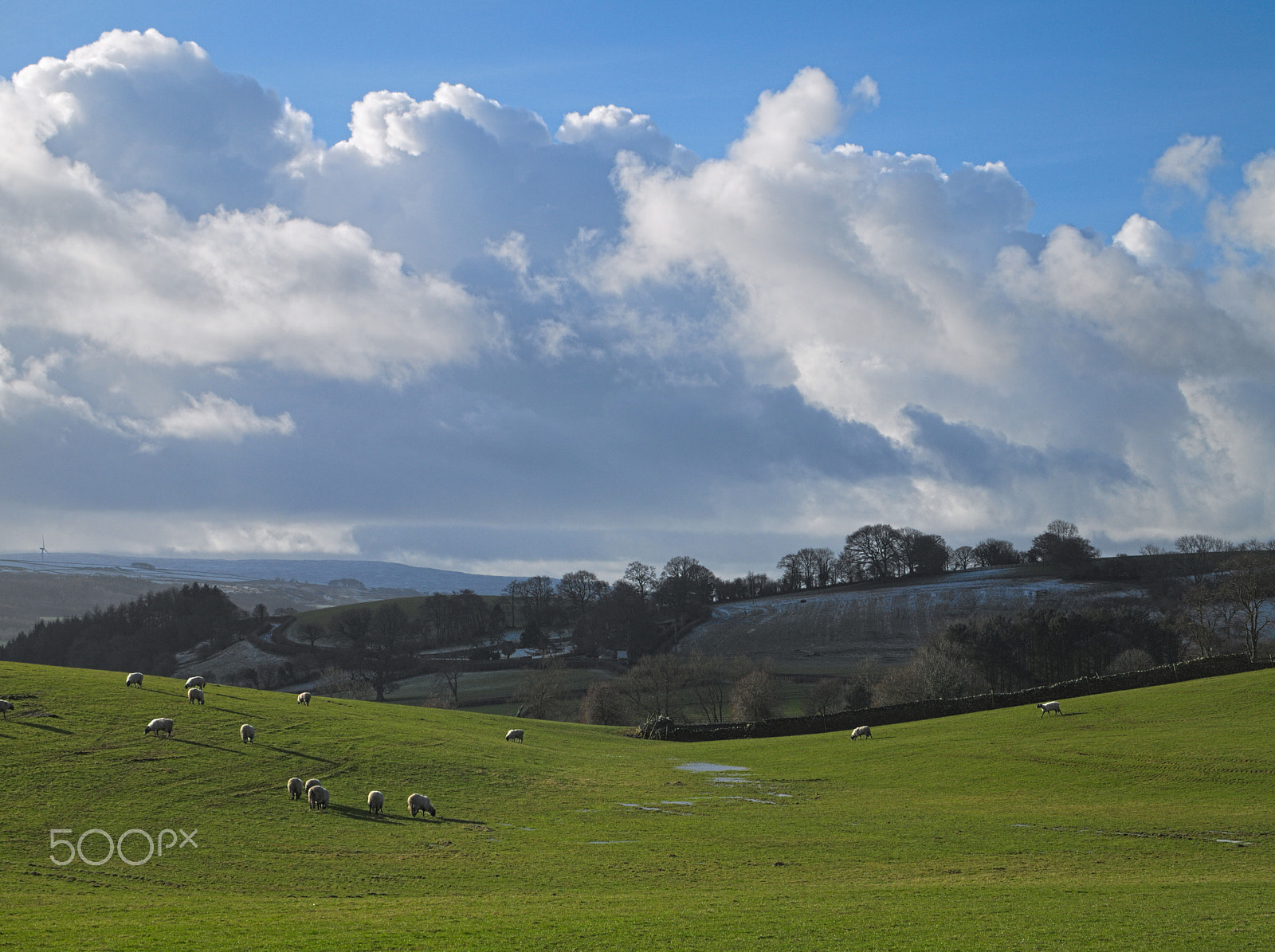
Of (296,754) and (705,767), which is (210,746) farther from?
(705,767)

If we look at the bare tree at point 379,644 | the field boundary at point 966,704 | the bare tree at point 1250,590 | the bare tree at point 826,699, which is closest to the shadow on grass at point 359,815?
the field boundary at point 966,704

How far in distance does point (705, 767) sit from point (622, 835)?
21088 millimetres

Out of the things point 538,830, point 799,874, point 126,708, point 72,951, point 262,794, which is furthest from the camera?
point 126,708

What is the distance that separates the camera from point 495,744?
4888 centimetres

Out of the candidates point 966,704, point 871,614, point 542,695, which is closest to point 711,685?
point 542,695

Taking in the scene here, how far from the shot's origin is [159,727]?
38.2m

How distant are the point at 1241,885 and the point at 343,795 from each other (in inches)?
1148

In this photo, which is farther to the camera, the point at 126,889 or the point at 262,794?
the point at 262,794

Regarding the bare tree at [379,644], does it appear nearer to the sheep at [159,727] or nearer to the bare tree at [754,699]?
the bare tree at [754,699]

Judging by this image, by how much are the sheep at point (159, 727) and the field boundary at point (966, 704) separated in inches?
1530

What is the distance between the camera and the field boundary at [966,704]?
62781mm

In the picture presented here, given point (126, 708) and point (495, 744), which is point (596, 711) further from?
point (126, 708)

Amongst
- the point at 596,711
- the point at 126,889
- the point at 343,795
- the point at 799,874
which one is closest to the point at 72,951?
the point at 126,889

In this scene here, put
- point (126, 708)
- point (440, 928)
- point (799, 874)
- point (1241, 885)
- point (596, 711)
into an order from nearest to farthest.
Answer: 1. point (440, 928)
2. point (1241, 885)
3. point (799, 874)
4. point (126, 708)
5. point (596, 711)
